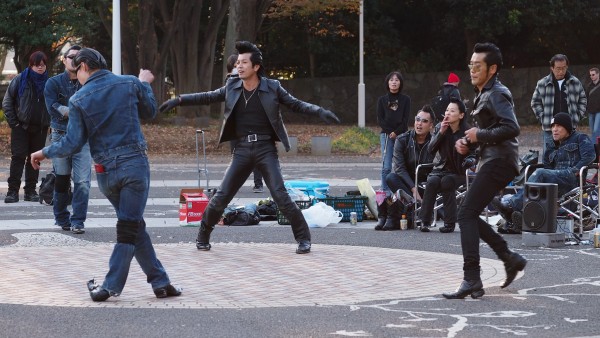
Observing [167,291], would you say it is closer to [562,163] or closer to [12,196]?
[562,163]

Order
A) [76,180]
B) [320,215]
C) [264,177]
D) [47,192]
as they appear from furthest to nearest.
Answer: [47,192] → [320,215] → [76,180] → [264,177]

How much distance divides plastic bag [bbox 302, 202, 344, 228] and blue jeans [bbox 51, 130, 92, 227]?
8.34ft

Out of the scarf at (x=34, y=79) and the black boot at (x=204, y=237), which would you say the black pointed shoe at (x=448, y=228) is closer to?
the black boot at (x=204, y=237)

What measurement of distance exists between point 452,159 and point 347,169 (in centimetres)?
1068

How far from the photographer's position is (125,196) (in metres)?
8.66

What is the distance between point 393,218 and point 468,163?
103cm

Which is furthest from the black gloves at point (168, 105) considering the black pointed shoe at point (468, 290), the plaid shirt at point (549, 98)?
the plaid shirt at point (549, 98)

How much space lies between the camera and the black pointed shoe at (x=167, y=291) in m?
8.87

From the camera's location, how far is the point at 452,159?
44.7 ft

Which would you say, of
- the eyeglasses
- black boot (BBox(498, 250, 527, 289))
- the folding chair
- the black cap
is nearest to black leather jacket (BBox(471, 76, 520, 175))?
the eyeglasses

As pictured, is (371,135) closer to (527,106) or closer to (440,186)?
(527,106)

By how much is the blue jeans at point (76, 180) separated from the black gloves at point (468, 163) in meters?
4.04

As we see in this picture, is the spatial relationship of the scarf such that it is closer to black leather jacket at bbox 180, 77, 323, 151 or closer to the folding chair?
the folding chair

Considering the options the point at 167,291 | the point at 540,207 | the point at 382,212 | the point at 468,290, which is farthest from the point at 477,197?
the point at 382,212
